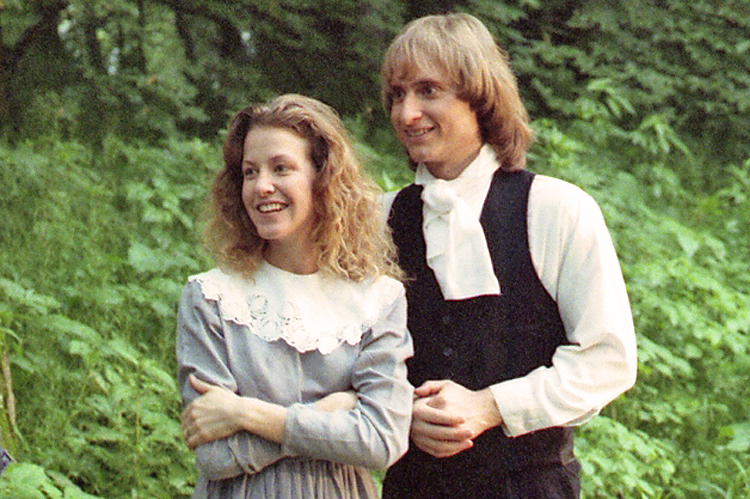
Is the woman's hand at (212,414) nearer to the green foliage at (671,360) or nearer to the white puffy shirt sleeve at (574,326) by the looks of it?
the white puffy shirt sleeve at (574,326)

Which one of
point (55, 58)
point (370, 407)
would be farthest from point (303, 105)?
point (55, 58)

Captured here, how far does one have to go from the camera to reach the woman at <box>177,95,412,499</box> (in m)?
2.10

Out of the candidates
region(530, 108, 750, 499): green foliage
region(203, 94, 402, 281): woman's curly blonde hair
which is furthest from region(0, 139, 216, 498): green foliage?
region(530, 108, 750, 499): green foliage

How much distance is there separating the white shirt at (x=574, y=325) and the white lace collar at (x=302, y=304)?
343 mm

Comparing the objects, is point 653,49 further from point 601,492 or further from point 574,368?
point 574,368

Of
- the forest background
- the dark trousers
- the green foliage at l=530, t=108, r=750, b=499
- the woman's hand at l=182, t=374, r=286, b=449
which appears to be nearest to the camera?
the woman's hand at l=182, t=374, r=286, b=449

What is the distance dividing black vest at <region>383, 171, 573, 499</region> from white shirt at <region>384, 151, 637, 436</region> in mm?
36

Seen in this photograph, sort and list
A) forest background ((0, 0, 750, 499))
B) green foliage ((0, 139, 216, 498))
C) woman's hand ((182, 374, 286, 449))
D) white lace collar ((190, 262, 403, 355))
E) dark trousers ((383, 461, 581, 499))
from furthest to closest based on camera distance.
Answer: forest background ((0, 0, 750, 499))
green foliage ((0, 139, 216, 498))
dark trousers ((383, 461, 581, 499))
white lace collar ((190, 262, 403, 355))
woman's hand ((182, 374, 286, 449))

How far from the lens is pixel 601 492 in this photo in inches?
154

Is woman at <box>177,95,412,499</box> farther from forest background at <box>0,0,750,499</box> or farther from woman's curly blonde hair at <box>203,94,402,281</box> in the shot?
forest background at <box>0,0,750,499</box>

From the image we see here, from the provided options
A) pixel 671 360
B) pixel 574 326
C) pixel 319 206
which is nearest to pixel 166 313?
pixel 319 206

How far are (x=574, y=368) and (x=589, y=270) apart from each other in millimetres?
224

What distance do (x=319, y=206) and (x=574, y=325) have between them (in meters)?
0.64

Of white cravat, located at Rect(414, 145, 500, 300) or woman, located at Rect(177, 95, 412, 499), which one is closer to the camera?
woman, located at Rect(177, 95, 412, 499)
